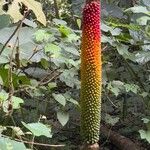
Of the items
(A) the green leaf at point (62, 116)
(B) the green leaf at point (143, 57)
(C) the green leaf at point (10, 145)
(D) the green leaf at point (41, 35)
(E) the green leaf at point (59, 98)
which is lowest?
(A) the green leaf at point (62, 116)

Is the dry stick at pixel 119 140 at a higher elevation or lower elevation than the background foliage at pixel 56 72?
lower

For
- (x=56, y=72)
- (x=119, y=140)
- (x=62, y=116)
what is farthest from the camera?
(x=119, y=140)

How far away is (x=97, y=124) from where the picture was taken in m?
2.21

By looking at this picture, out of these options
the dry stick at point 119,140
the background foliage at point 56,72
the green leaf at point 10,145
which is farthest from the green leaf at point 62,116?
the green leaf at point 10,145

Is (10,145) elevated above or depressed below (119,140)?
above

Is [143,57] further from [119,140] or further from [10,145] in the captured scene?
[10,145]

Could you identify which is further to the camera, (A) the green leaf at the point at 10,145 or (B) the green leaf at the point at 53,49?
(B) the green leaf at the point at 53,49

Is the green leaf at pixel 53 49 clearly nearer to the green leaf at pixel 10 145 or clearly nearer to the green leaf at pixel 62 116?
the green leaf at pixel 62 116

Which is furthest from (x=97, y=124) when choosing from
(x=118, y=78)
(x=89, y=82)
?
(x=118, y=78)

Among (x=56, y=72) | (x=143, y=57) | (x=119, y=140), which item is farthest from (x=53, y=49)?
(x=119, y=140)

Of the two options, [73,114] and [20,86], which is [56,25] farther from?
[73,114]

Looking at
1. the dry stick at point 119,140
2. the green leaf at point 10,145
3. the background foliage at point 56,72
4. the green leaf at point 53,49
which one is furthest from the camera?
the dry stick at point 119,140

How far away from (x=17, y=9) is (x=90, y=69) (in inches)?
26.0

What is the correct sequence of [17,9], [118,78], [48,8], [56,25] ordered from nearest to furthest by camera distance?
[17,9] → [56,25] → [118,78] → [48,8]
